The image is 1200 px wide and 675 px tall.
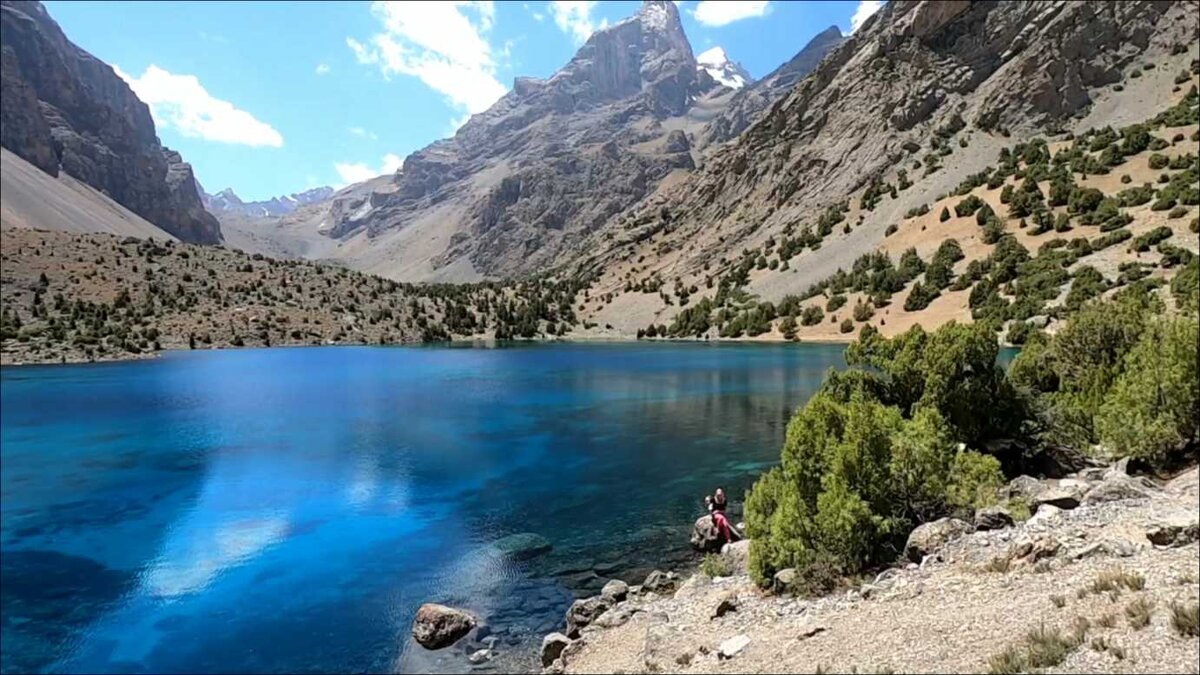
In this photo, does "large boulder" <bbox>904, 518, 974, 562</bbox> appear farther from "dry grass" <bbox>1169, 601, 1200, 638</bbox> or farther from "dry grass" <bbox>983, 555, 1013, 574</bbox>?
"dry grass" <bbox>1169, 601, 1200, 638</bbox>

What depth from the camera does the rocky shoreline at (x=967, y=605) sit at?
27.6 feet

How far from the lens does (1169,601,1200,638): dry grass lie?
7594 mm

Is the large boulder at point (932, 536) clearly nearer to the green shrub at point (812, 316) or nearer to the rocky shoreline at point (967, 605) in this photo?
the rocky shoreline at point (967, 605)

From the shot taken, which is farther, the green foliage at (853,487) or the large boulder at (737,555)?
the large boulder at (737,555)

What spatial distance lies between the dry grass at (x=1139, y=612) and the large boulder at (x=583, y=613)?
9.05 m

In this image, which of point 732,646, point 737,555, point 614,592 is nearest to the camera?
point 732,646

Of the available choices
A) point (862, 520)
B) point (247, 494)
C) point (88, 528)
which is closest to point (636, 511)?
point (862, 520)

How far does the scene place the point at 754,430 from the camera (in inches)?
1369

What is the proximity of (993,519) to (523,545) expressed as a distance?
1166cm

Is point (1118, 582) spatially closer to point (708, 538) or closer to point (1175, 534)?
point (1175, 534)

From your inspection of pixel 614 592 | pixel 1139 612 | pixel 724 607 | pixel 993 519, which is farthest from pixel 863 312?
pixel 1139 612

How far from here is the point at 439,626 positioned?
14.5 m

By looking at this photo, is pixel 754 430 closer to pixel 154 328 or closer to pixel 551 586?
pixel 551 586

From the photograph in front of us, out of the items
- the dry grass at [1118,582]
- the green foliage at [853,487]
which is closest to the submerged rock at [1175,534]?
the dry grass at [1118,582]
